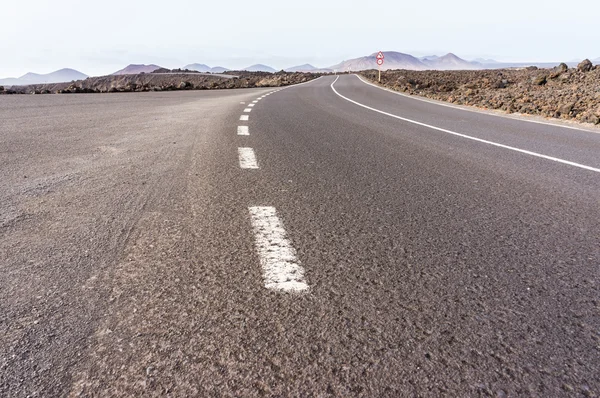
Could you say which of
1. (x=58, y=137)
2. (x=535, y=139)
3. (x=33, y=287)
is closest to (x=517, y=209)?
(x=33, y=287)

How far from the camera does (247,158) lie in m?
4.73

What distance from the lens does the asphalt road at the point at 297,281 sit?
139 cm

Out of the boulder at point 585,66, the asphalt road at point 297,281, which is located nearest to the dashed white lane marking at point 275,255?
the asphalt road at point 297,281

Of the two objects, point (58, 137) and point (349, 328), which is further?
point (58, 137)

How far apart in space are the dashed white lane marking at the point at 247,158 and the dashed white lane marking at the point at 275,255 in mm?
1505

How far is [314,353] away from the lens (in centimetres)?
148

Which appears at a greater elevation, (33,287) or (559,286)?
(33,287)

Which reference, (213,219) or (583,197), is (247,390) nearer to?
(213,219)

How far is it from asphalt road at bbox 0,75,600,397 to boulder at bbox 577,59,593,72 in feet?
54.4

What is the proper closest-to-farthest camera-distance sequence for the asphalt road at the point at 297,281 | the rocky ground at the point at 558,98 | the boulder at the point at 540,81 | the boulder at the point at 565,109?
1. the asphalt road at the point at 297,281
2. the boulder at the point at 565,109
3. the rocky ground at the point at 558,98
4. the boulder at the point at 540,81

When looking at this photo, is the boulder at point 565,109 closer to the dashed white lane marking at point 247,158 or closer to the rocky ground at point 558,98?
the rocky ground at point 558,98

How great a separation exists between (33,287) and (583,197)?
3.69 meters

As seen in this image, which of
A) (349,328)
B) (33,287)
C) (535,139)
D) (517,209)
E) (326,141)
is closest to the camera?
(349,328)

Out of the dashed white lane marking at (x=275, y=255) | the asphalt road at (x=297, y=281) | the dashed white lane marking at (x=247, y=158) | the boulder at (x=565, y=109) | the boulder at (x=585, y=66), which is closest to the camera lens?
the asphalt road at (x=297, y=281)
